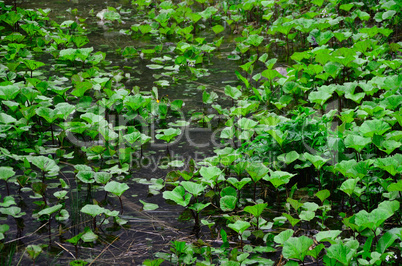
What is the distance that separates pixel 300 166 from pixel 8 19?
4033 mm

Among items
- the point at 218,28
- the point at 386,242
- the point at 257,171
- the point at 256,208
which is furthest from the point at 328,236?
the point at 218,28

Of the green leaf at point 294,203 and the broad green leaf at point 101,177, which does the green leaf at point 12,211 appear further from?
the green leaf at point 294,203

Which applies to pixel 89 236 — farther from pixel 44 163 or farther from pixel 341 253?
pixel 341 253

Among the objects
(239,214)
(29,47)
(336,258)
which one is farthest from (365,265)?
(29,47)

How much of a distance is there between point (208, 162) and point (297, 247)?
964 millimetres

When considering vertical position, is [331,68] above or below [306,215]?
above

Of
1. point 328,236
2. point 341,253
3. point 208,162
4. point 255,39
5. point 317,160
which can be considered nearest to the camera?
point 341,253

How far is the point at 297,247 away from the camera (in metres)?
1.64

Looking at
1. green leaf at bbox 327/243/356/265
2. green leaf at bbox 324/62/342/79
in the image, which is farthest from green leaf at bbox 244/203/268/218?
green leaf at bbox 324/62/342/79

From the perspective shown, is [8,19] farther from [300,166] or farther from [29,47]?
[300,166]

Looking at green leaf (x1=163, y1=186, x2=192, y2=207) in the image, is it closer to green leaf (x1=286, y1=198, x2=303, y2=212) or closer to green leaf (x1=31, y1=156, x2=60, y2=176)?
green leaf (x1=286, y1=198, x2=303, y2=212)

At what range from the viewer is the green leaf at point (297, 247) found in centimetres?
164

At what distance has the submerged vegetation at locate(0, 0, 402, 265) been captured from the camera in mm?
1852

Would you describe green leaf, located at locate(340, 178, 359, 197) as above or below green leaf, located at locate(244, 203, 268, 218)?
above
